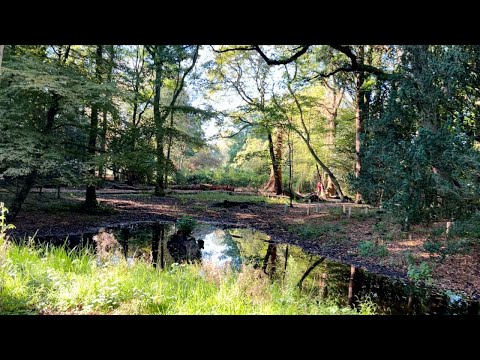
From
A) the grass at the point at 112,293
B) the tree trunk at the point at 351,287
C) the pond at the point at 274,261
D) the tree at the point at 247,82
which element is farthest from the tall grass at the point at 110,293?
the tree at the point at 247,82

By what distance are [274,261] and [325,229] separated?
8.19 feet

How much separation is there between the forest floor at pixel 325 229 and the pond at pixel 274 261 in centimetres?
39

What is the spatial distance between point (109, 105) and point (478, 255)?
765cm

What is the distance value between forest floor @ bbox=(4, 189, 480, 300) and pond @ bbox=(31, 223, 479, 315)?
1.27 feet

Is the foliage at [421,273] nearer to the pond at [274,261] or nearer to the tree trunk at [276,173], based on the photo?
the pond at [274,261]

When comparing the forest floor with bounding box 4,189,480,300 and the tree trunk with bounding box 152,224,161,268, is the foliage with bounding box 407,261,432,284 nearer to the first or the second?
the forest floor with bounding box 4,189,480,300

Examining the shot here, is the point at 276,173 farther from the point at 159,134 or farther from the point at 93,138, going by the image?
the point at 93,138

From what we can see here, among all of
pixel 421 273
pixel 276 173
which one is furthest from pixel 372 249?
pixel 276 173

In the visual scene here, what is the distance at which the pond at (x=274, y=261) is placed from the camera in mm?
4242

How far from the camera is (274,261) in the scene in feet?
20.0
